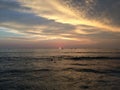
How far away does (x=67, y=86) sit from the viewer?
83.1 ft

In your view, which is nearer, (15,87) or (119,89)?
(119,89)

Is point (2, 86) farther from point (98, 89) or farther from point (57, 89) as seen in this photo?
point (98, 89)

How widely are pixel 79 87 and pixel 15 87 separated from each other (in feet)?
26.1

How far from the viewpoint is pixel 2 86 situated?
1001 inches

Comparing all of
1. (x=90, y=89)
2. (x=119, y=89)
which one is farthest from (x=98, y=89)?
(x=119, y=89)

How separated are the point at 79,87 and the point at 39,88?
194 inches

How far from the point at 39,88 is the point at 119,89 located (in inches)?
374

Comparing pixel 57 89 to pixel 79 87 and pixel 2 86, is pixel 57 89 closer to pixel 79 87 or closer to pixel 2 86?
pixel 79 87

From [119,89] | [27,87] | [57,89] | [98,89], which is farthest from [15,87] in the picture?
[119,89]

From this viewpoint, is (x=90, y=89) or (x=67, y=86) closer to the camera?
(x=90, y=89)

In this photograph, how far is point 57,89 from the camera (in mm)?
23781

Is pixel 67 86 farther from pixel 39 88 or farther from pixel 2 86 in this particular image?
pixel 2 86

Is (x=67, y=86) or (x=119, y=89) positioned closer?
(x=119, y=89)

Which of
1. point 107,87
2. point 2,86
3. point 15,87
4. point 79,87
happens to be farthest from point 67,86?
point 2,86
